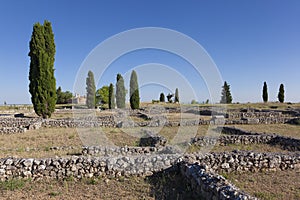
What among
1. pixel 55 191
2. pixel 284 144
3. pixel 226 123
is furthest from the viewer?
pixel 226 123

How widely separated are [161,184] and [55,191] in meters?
2.91

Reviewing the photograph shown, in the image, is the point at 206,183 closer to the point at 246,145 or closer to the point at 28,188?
the point at 28,188

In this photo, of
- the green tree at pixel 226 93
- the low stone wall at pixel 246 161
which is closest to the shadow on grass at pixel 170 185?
the low stone wall at pixel 246 161

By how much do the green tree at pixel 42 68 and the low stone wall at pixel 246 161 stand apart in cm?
2153

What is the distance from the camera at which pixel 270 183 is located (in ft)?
21.6

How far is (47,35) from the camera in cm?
2488

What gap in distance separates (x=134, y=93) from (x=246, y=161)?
36.8m

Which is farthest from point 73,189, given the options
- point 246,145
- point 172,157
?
point 246,145

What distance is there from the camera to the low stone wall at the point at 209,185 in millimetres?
4340

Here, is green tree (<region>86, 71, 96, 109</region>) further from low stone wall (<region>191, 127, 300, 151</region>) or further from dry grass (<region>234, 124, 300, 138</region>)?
low stone wall (<region>191, 127, 300, 151</region>)

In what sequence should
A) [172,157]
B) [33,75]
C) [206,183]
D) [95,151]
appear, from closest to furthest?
[206,183]
[172,157]
[95,151]
[33,75]

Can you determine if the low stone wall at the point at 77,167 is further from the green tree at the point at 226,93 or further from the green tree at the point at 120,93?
the green tree at the point at 226,93

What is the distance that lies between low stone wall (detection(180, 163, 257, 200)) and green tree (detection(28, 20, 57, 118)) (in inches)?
864

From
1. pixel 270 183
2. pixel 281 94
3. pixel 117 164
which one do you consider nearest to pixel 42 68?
pixel 117 164
